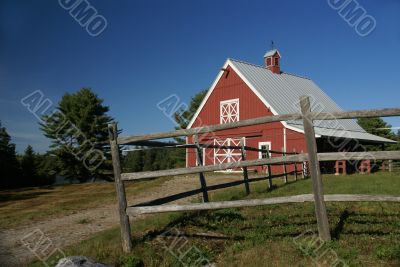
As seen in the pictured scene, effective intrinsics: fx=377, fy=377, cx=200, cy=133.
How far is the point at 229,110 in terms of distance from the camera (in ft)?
86.1

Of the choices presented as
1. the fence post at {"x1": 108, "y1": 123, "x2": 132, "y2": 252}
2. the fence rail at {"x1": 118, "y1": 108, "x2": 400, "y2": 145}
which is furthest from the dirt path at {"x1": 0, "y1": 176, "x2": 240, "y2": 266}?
the fence rail at {"x1": 118, "y1": 108, "x2": 400, "y2": 145}

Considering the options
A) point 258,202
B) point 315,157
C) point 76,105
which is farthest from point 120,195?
point 76,105

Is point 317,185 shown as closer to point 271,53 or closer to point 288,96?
point 288,96

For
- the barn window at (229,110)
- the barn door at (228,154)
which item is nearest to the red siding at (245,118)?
the barn window at (229,110)

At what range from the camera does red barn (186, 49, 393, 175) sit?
2339cm

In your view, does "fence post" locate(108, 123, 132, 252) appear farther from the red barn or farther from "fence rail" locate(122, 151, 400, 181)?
the red barn

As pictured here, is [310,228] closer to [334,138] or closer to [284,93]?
[334,138]

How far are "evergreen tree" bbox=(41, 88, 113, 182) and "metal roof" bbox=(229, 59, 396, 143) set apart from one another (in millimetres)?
24439

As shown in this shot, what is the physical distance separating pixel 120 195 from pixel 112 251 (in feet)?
2.73

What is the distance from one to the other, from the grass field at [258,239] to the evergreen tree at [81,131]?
130 ft

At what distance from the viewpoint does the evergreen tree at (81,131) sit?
45812 millimetres

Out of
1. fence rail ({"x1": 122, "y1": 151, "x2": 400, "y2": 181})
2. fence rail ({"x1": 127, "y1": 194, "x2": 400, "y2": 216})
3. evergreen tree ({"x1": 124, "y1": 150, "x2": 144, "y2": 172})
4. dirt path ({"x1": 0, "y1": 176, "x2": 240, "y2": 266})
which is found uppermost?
evergreen tree ({"x1": 124, "y1": 150, "x2": 144, "y2": 172})

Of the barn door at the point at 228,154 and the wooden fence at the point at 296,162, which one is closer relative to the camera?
the wooden fence at the point at 296,162

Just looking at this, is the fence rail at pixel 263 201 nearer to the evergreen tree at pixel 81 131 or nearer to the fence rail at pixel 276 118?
the fence rail at pixel 276 118
